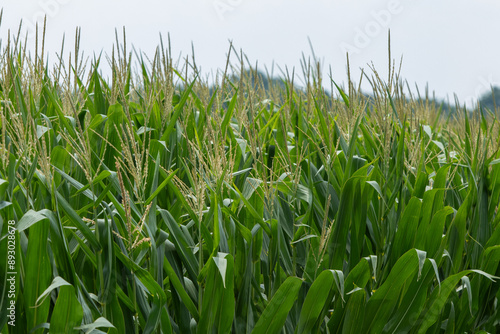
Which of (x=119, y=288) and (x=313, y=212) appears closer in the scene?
(x=119, y=288)

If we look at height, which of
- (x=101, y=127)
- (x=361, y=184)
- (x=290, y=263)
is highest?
(x=101, y=127)

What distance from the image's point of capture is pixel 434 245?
1.75 meters

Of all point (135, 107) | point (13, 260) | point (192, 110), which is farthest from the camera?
point (135, 107)

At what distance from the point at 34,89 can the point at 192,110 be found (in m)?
0.71

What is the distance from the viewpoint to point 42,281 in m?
1.29

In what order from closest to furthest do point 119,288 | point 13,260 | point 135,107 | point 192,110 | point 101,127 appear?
1. point 13,260
2. point 119,288
3. point 101,127
4. point 192,110
5. point 135,107

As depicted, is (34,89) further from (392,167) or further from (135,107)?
(392,167)

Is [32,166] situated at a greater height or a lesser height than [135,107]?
lesser

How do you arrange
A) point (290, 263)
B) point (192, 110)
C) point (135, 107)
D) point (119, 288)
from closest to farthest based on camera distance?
point (119, 288)
point (290, 263)
point (192, 110)
point (135, 107)

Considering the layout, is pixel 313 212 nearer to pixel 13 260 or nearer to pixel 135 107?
pixel 13 260

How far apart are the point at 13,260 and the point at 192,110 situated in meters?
1.28

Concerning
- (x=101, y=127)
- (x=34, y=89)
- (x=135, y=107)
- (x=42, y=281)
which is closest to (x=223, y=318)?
(x=42, y=281)

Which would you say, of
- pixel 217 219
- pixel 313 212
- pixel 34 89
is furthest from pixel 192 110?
pixel 217 219

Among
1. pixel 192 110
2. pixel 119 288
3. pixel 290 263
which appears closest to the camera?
pixel 119 288
